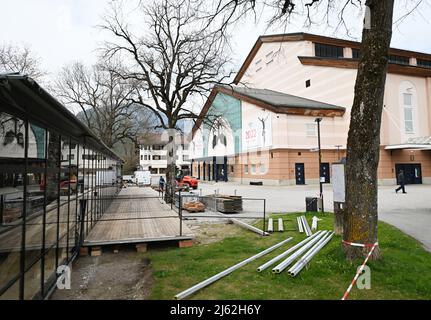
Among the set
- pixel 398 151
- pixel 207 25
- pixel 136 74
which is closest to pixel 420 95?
pixel 398 151

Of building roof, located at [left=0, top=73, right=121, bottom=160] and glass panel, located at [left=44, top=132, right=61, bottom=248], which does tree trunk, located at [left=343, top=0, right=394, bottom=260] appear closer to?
building roof, located at [left=0, top=73, right=121, bottom=160]

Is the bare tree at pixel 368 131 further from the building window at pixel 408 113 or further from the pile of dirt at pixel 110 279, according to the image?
the building window at pixel 408 113

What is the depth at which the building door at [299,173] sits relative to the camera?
31953 millimetres

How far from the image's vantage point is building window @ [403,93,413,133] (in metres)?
32.8

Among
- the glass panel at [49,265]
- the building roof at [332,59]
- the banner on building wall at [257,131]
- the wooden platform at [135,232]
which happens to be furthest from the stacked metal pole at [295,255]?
the banner on building wall at [257,131]

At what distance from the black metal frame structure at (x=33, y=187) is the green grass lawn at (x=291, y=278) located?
1918mm

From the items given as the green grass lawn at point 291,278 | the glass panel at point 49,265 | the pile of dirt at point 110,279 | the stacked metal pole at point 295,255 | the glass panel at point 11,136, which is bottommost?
the pile of dirt at point 110,279

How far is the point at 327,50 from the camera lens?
128 ft

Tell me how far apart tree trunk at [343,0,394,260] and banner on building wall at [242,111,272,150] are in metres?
26.4

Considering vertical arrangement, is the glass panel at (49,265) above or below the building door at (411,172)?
below

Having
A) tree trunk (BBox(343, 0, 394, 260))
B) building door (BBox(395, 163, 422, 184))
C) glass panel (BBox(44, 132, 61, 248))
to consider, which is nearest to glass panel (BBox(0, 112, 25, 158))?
glass panel (BBox(44, 132, 61, 248))

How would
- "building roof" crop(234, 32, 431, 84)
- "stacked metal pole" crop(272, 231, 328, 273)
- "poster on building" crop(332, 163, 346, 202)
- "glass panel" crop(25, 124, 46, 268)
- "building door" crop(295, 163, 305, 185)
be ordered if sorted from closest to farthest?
"glass panel" crop(25, 124, 46, 268)
"stacked metal pole" crop(272, 231, 328, 273)
"poster on building" crop(332, 163, 346, 202)
"building door" crop(295, 163, 305, 185)
"building roof" crop(234, 32, 431, 84)

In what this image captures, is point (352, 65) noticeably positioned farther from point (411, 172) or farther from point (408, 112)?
point (411, 172)
